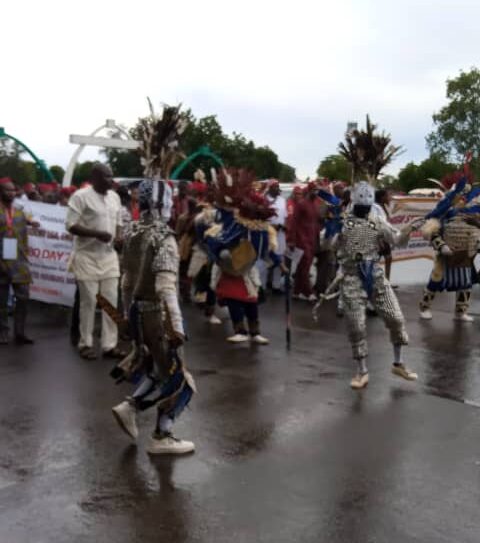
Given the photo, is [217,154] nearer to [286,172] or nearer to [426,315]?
[286,172]

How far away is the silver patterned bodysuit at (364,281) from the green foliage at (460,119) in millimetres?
58654

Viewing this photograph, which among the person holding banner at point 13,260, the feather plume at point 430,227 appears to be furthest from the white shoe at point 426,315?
the person holding banner at point 13,260

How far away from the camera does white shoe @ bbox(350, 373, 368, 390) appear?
22.6 ft

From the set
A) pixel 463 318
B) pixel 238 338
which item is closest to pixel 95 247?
pixel 238 338

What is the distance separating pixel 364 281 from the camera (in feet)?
23.4

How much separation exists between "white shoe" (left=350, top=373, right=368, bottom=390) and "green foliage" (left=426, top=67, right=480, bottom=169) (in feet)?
194

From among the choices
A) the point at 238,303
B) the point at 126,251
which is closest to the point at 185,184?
the point at 238,303

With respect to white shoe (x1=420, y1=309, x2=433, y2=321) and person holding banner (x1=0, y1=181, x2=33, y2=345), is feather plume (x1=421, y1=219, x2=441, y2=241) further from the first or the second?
person holding banner (x1=0, y1=181, x2=33, y2=345)

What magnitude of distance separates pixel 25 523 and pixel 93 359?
3.89 meters

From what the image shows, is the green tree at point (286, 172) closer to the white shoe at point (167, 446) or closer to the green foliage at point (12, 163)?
the green foliage at point (12, 163)

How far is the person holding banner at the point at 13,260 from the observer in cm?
847

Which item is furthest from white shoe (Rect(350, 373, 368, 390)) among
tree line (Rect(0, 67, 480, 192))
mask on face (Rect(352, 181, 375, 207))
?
tree line (Rect(0, 67, 480, 192))

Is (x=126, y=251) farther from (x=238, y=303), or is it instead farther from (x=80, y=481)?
(x=238, y=303)

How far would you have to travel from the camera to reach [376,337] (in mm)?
9391
